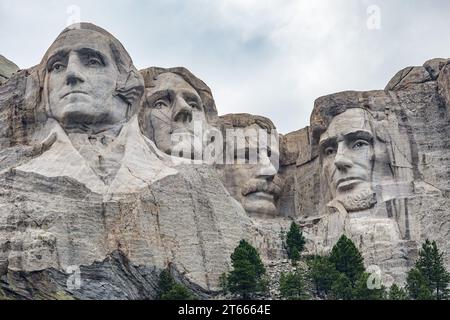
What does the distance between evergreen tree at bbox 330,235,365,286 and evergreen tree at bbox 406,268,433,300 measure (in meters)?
0.91

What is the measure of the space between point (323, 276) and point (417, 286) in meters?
1.69

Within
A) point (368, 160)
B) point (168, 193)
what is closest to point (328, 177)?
point (368, 160)

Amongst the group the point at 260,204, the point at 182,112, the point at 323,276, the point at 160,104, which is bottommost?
the point at 323,276

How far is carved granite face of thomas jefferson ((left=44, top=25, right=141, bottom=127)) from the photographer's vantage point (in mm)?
41000

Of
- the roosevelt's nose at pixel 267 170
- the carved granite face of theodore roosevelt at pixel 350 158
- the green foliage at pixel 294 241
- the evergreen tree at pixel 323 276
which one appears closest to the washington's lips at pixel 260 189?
the roosevelt's nose at pixel 267 170

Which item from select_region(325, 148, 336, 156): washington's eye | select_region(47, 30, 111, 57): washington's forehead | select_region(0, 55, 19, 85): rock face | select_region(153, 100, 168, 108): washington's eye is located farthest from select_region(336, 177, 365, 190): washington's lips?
select_region(0, 55, 19, 85): rock face

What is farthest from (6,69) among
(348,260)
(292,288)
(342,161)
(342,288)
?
(342,288)

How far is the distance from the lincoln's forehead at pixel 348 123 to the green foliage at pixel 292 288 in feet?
16.5

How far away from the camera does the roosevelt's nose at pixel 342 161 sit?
42688 millimetres

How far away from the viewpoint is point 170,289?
38375 mm

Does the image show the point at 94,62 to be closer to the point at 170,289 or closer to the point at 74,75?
the point at 74,75

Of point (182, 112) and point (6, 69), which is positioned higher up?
point (6, 69)

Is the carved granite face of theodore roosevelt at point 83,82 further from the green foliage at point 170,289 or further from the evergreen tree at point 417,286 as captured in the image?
the evergreen tree at point 417,286
